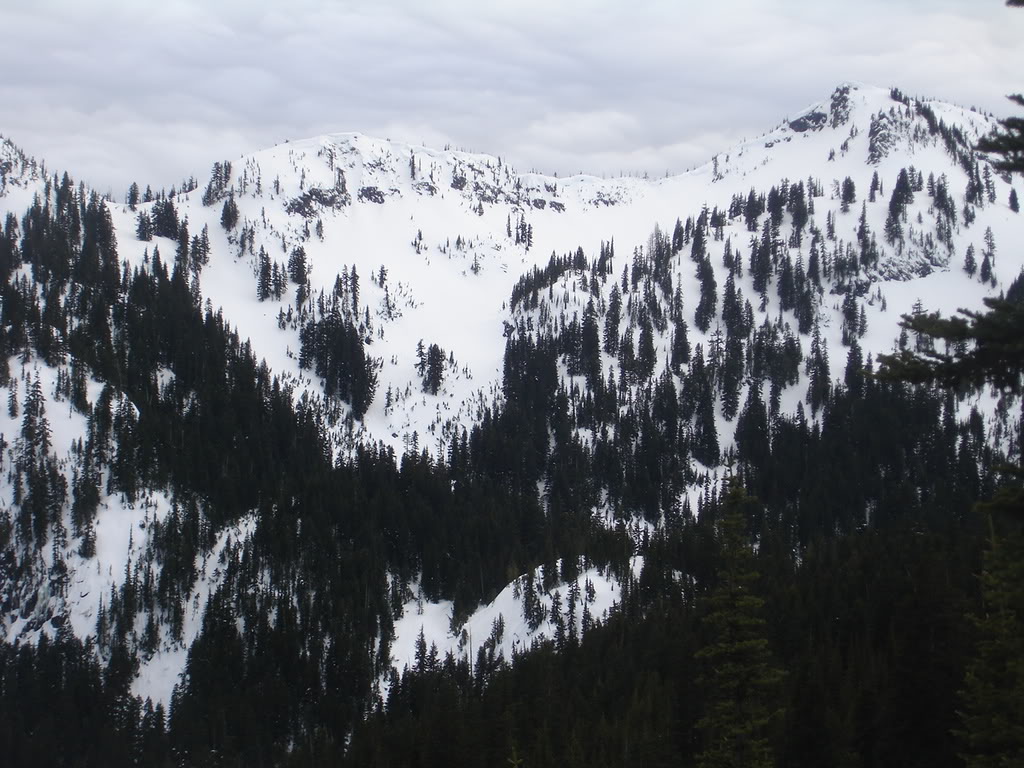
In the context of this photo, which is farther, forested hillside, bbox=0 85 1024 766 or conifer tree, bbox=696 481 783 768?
forested hillside, bbox=0 85 1024 766

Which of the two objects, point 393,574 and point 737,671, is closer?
point 737,671

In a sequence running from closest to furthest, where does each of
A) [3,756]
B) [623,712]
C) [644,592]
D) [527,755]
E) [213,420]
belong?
[527,755], [623,712], [3,756], [644,592], [213,420]

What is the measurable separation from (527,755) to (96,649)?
10990 cm

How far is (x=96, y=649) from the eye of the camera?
452 feet

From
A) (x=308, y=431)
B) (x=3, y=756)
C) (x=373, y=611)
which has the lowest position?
(x=3, y=756)

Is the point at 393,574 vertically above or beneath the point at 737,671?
above

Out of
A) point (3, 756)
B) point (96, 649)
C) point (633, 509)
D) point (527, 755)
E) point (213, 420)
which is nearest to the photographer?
point (527, 755)

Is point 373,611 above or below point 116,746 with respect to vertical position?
above

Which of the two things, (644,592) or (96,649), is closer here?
(644,592)

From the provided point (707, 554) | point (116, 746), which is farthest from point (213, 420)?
point (707, 554)

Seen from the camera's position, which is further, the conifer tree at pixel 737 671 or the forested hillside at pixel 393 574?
the forested hillside at pixel 393 574

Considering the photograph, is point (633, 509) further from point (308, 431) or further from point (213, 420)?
point (213, 420)

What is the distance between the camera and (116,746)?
11481 centimetres

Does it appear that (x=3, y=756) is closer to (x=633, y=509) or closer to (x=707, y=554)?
(x=707, y=554)
